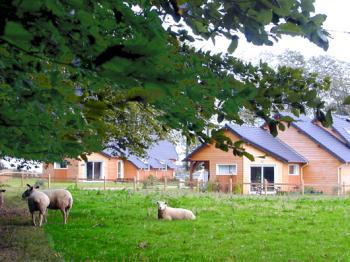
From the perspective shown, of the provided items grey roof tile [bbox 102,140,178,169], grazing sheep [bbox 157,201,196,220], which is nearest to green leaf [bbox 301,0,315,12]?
grazing sheep [bbox 157,201,196,220]

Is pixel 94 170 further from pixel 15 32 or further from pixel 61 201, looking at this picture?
pixel 15 32

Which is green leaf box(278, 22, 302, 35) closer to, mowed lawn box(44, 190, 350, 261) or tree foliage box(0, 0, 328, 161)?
tree foliage box(0, 0, 328, 161)

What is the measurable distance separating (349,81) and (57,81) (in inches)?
2048

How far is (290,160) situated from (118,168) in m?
20.3

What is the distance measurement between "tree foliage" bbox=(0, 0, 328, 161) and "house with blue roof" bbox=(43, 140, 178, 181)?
37.2m

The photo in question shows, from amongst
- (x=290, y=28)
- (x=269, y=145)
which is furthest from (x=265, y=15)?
(x=269, y=145)

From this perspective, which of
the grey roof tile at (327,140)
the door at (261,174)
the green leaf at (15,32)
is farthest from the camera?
the door at (261,174)

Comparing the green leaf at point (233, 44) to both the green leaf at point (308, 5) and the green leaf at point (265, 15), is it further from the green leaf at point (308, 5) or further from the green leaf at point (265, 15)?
the green leaf at point (265, 15)

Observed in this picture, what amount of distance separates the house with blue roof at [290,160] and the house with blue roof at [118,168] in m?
8.64

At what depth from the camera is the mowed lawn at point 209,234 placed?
9156 millimetres

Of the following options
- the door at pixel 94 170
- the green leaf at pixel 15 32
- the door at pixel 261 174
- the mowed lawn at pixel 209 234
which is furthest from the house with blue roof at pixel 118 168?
the green leaf at pixel 15 32

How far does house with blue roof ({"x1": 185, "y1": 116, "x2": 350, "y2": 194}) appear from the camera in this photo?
31.6 metres

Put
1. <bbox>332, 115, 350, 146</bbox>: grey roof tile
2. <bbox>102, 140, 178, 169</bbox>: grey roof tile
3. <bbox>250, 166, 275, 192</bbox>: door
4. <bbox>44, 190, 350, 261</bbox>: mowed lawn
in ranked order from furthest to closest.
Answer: <bbox>102, 140, 178, 169</bbox>: grey roof tile, <bbox>332, 115, 350, 146</bbox>: grey roof tile, <bbox>250, 166, 275, 192</bbox>: door, <bbox>44, 190, 350, 261</bbox>: mowed lawn

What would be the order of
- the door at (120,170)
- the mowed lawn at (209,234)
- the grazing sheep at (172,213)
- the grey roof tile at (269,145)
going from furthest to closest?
1. the door at (120,170)
2. the grey roof tile at (269,145)
3. the grazing sheep at (172,213)
4. the mowed lawn at (209,234)
